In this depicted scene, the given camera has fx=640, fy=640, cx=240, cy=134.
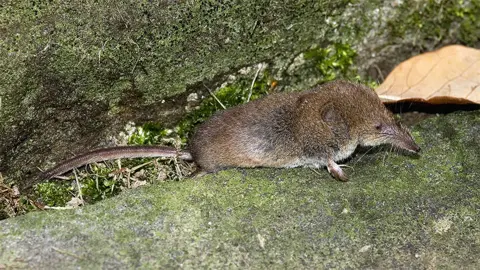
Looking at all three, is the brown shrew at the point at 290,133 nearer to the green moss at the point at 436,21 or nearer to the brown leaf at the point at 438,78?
the brown leaf at the point at 438,78

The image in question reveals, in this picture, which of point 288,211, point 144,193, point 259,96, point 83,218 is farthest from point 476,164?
point 83,218

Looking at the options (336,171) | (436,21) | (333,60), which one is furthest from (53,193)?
(436,21)

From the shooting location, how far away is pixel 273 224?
326cm

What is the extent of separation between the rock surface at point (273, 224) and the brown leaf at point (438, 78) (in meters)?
0.54

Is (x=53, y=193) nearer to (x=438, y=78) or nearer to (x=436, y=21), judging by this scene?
(x=438, y=78)

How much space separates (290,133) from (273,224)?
2.46 feet

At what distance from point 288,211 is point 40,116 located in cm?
147

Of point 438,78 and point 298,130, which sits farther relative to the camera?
point 438,78

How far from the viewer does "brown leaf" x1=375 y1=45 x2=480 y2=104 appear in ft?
13.5

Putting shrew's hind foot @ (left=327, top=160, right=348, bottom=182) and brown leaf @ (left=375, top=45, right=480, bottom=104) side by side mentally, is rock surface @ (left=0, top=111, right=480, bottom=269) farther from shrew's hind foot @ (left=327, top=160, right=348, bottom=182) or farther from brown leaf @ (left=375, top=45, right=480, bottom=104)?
brown leaf @ (left=375, top=45, right=480, bottom=104)

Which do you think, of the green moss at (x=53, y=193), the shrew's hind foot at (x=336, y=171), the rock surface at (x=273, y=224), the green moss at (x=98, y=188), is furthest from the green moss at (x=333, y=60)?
the green moss at (x=53, y=193)

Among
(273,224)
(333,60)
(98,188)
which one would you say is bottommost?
(98,188)

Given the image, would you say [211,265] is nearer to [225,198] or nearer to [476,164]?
[225,198]

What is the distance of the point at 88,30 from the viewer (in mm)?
3447
